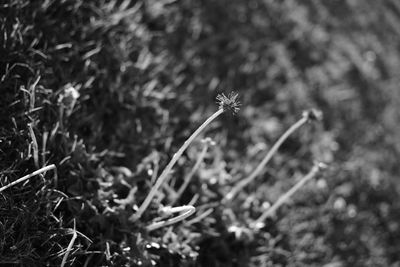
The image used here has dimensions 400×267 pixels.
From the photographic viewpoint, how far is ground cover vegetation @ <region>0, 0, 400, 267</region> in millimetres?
1819

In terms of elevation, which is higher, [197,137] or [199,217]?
[197,137]

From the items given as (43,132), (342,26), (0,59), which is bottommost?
(43,132)

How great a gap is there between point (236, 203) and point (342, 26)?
1.97 meters

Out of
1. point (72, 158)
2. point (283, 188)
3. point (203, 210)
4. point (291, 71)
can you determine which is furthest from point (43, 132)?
point (291, 71)

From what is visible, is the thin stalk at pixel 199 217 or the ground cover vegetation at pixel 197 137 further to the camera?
the thin stalk at pixel 199 217

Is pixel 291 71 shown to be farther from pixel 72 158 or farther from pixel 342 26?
pixel 72 158

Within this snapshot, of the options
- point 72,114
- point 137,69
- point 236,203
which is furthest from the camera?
point 137,69

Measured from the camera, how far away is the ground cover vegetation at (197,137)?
182 cm

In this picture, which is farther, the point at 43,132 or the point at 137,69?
the point at 137,69

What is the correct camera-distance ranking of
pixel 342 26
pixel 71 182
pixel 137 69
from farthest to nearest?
1. pixel 342 26
2. pixel 137 69
3. pixel 71 182

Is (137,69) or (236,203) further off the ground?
(137,69)

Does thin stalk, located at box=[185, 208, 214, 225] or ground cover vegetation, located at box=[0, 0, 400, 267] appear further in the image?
thin stalk, located at box=[185, 208, 214, 225]

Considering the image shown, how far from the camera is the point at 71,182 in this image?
1909 millimetres

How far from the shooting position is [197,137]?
244 centimetres
